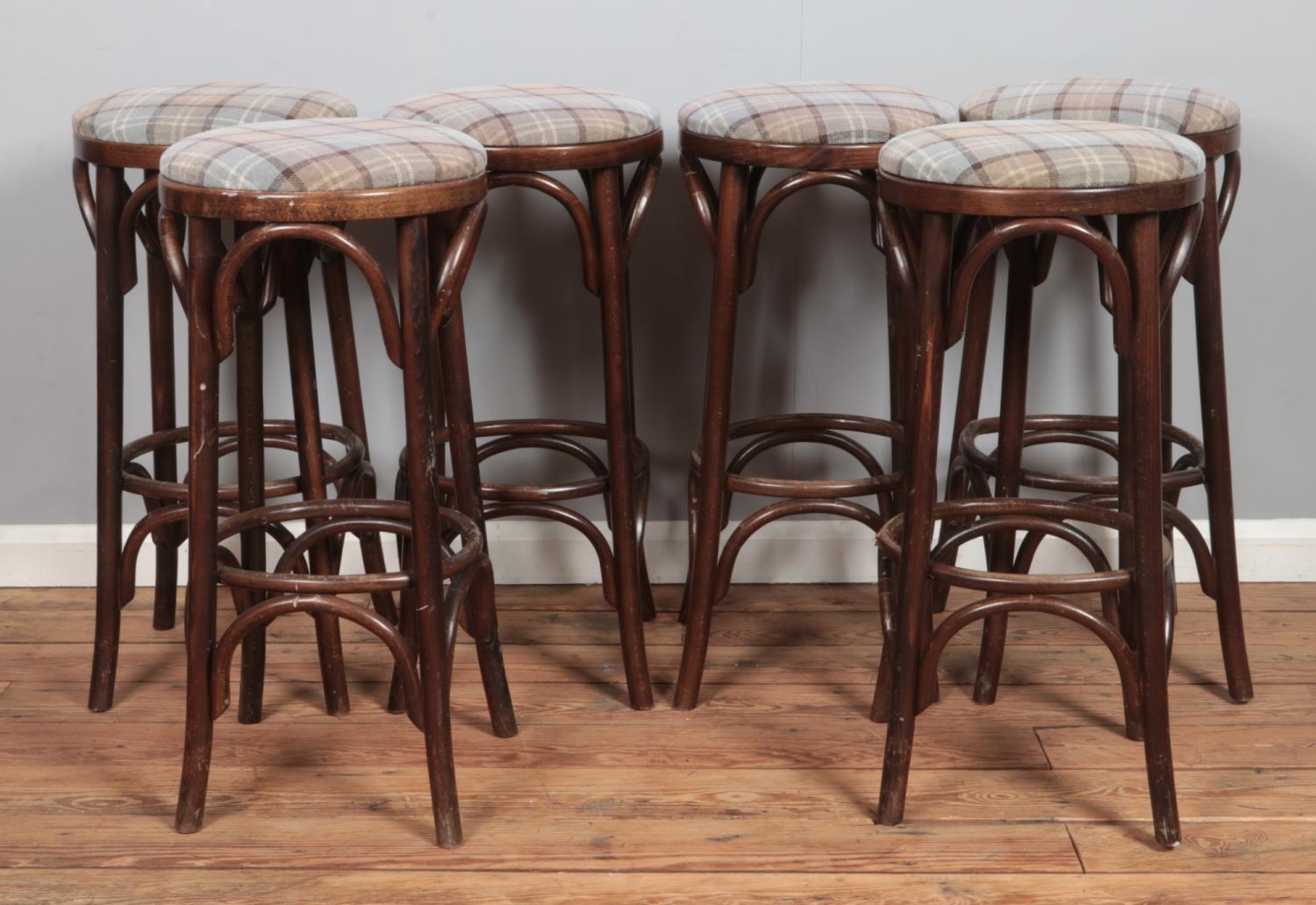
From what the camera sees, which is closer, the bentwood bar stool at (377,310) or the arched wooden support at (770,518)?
the bentwood bar stool at (377,310)

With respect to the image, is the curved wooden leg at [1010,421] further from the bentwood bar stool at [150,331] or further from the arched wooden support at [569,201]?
the bentwood bar stool at [150,331]

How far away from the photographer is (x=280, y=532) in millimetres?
2238

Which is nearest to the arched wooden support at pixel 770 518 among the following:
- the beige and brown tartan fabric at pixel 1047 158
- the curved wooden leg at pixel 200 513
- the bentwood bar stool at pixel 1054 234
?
the bentwood bar stool at pixel 1054 234

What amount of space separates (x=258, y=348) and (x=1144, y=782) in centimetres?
136

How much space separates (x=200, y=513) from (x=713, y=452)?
30.8 inches

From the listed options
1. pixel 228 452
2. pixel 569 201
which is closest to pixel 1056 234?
pixel 569 201

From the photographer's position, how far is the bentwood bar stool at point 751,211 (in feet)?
6.93

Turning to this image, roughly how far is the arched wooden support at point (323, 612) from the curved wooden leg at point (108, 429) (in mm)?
501

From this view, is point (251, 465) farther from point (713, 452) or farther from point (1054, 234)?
point (1054, 234)

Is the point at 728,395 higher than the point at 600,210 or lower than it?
lower

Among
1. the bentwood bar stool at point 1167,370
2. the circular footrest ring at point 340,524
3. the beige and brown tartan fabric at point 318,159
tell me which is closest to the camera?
the beige and brown tartan fabric at point 318,159

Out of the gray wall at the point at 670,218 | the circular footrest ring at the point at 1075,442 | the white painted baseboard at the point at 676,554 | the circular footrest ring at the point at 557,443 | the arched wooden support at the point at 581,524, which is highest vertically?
the gray wall at the point at 670,218

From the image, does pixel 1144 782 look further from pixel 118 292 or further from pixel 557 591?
pixel 118 292

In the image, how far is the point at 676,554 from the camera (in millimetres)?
2793
